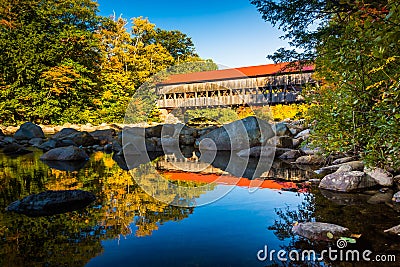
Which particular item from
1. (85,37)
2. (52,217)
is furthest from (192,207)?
(85,37)

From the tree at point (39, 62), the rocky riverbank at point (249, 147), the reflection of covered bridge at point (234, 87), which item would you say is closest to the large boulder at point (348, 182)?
the rocky riverbank at point (249, 147)

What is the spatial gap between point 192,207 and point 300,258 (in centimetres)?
202

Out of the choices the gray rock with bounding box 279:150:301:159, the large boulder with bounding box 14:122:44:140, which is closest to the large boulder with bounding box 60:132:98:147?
the large boulder with bounding box 14:122:44:140

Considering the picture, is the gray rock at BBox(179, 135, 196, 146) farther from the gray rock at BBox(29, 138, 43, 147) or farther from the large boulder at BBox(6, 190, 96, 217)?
the large boulder at BBox(6, 190, 96, 217)

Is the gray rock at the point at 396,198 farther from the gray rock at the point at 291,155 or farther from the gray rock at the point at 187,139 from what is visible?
the gray rock at the point at 187,139

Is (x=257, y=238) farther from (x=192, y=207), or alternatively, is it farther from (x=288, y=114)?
(x=288, y=114)

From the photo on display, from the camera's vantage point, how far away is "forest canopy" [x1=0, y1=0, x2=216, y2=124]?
23531 mm

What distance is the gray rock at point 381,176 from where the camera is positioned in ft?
16.8

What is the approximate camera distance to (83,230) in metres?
3.41

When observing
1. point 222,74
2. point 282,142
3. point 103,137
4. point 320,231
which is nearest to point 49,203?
point 320,231

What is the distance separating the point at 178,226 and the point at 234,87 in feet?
81.7

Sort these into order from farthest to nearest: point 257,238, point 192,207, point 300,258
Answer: point 192,207, point 257,238, point 300,258

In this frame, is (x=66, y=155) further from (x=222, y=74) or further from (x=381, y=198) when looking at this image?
(x=222, y=74)

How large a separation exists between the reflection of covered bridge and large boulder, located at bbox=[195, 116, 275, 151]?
1215cm
